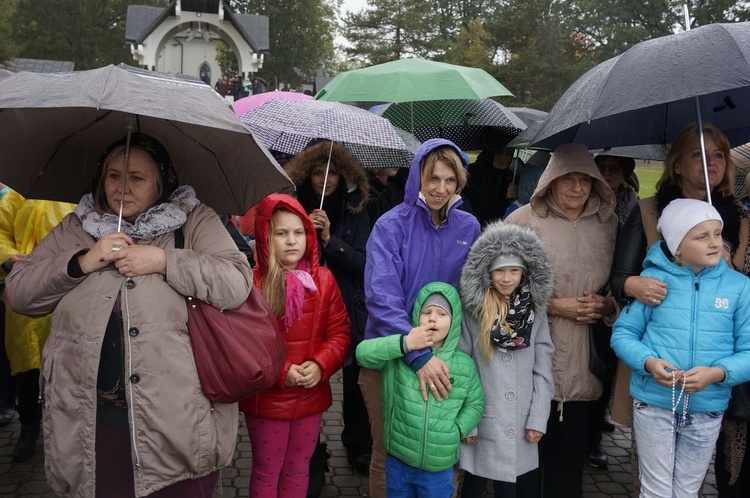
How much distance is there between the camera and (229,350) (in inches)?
108

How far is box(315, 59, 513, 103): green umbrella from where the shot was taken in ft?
15.5

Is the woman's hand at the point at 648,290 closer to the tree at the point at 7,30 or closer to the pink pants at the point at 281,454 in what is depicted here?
the pink pants at the point at 281,454

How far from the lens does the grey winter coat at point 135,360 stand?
2.60 meters

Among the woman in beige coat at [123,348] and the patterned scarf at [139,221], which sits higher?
the patterned scarf at [139,221]

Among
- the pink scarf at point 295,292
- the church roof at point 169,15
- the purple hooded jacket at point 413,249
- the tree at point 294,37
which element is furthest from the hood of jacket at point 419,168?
the tree at point 294,37

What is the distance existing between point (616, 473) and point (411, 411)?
2447 millimetres

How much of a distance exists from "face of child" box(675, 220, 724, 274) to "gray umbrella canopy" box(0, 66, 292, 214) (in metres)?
1.98

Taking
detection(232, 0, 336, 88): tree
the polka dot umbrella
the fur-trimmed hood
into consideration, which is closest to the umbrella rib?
the fur-trimmed hood

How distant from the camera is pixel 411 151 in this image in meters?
4.87

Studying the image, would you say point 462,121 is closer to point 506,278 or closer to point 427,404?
point 506,278

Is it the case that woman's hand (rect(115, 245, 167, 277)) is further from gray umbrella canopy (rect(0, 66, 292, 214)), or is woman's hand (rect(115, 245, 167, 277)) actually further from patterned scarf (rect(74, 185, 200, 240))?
gray umbrella canopy (rect(0, 66, 292, 214))

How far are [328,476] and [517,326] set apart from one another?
2049mm

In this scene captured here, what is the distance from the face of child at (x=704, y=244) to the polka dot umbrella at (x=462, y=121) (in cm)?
271

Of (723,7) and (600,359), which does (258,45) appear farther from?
(600,359)
